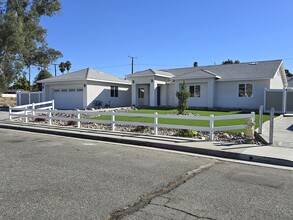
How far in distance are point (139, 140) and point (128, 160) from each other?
9.26 ft

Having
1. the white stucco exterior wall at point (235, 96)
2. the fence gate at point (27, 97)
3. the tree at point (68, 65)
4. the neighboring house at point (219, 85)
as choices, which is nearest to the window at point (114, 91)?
the neighboring house at point (219, 85)

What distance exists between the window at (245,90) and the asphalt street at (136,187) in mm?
19576

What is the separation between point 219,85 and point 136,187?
23.8 metres

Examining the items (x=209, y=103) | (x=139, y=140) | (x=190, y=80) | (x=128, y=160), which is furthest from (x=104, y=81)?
(x=128, y=160)

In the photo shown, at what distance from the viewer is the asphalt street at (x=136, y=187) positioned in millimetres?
4258

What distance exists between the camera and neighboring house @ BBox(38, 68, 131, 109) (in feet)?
97.7

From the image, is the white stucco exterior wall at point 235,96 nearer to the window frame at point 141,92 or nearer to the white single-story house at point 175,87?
the white single-story house at point 175,87

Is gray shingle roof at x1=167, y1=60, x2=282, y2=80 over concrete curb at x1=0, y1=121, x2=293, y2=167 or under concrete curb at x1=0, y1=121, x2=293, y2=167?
over

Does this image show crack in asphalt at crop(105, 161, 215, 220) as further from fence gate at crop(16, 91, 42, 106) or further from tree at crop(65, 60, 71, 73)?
tree at crop(65, 60, 71, 73)

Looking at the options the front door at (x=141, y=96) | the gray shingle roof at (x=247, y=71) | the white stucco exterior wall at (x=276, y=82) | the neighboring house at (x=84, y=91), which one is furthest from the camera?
the front door at (x=141, y=96)

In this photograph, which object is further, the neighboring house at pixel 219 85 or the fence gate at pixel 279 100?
the neighboring house at pixel 219 85

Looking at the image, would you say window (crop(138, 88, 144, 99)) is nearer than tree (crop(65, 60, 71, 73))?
Yes

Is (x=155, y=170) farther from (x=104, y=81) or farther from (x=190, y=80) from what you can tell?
(x=104, y=81)

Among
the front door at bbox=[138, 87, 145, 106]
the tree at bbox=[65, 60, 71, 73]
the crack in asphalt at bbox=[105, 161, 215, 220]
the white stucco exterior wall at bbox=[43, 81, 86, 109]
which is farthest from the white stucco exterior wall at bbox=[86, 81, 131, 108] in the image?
the tree at bbox=[65, 60, 71, 73]
